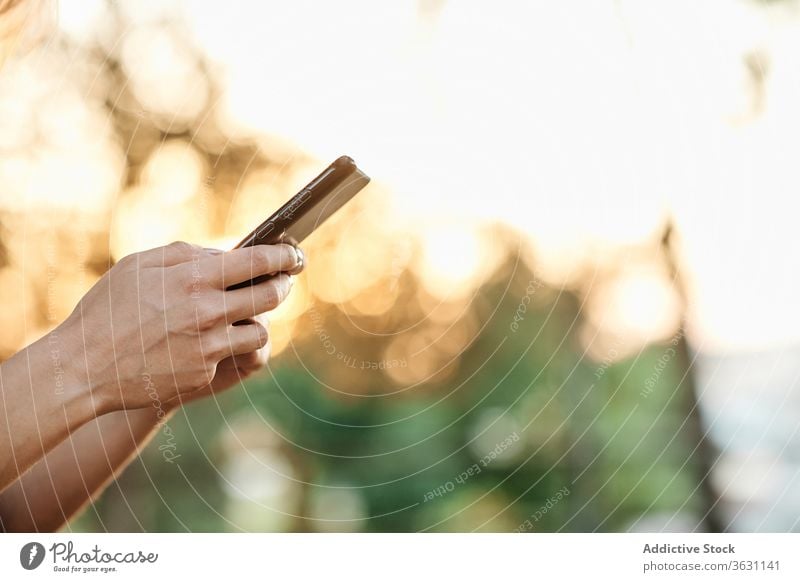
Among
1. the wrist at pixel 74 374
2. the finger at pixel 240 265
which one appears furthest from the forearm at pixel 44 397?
the finger at pixel 240 265

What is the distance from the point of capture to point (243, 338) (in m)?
0.48

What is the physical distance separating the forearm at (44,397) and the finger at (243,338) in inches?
3.7

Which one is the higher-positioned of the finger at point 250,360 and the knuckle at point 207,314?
the knuckle at point 207,314

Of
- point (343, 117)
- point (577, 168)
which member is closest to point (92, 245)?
point (343, 117)

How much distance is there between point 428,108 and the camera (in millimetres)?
716

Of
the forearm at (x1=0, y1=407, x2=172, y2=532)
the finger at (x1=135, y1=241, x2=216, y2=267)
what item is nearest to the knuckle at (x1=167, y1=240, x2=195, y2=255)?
the finger at (x1=135, y1=241, x2=216, y2=267)

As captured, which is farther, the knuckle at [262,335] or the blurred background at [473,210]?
the blurred background at [473,210]

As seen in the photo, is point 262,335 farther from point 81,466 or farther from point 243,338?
point 81,466

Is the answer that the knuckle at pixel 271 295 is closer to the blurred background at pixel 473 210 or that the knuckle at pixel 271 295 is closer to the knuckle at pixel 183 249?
the knuckle at pixel 183 249

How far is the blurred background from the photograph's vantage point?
689mm

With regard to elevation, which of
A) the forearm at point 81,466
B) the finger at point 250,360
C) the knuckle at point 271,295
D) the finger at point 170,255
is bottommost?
the forearm at point 81,466

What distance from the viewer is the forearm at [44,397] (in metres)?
0.47

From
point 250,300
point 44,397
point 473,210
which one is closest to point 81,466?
point 44,397

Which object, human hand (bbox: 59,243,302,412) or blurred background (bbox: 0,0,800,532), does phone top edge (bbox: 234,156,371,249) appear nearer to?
human hand (bbox: 59,243,302,412)
